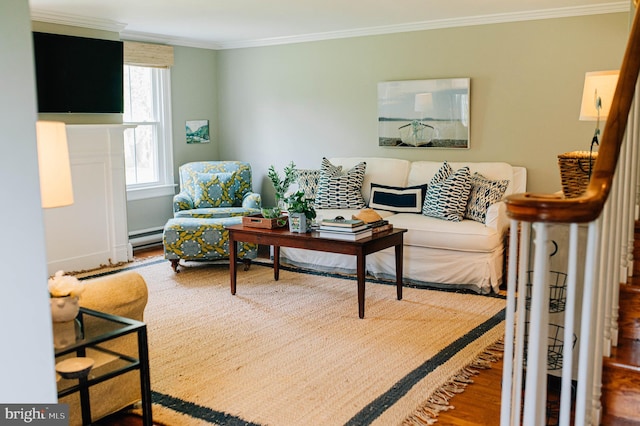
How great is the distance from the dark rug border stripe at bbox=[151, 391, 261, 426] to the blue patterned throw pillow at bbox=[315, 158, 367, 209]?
3.15 m

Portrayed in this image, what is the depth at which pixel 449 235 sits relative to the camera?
16.7 feet

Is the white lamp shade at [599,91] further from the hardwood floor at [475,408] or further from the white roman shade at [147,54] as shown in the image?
the white roman shade at [147,54]

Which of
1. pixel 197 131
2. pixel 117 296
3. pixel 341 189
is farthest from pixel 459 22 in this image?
pixel 117 296

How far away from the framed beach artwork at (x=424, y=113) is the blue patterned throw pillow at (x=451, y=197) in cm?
61

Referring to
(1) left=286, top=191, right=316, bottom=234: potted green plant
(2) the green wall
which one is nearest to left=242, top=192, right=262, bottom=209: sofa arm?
(2) the green wall

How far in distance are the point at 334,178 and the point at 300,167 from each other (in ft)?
3.53

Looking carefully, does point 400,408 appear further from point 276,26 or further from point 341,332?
point 276,26

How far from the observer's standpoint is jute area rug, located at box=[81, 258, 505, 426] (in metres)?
3.08

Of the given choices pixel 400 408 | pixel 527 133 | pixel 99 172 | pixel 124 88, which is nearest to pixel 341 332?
pixel 400 408

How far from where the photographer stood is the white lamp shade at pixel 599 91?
3.79 metres

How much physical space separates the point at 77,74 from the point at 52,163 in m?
3.68

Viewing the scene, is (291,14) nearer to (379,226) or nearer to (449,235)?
(379,226)

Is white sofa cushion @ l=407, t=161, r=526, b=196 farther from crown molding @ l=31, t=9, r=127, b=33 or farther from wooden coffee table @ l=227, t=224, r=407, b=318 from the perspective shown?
crown molding @ l=31, t=9, r=127, b=33

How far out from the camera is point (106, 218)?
19.9ft
